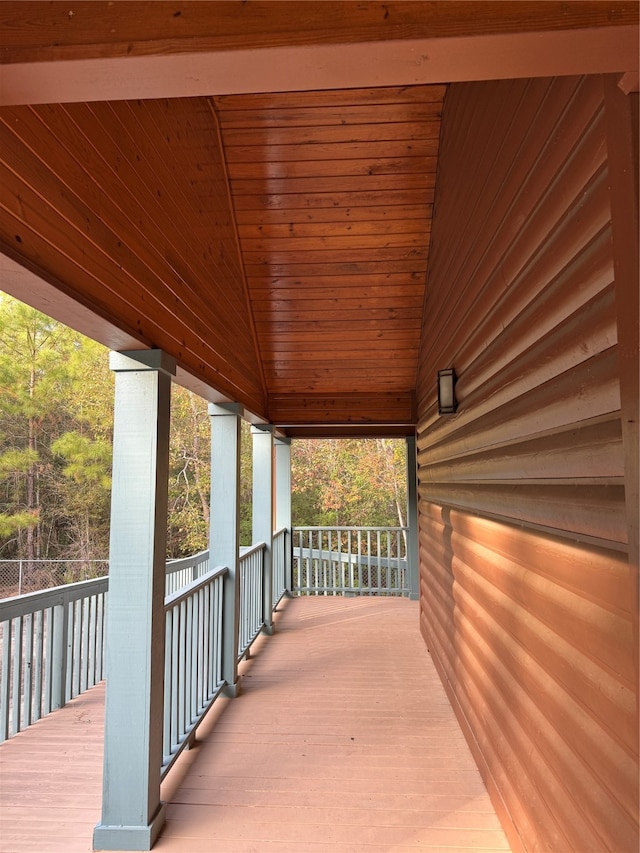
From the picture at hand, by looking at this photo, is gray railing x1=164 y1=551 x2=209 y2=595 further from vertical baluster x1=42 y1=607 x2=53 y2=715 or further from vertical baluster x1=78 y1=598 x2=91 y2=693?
vertical baluster x1=42 y1=607 x2=53 y2=715

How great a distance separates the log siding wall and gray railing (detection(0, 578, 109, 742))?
283 cm

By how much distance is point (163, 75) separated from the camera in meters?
1.06

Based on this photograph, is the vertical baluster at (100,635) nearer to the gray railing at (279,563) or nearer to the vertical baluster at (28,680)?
the vertical baluster at (28,680)

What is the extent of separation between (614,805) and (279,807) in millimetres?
1854

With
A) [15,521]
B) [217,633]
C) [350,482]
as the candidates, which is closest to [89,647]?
[217,633]

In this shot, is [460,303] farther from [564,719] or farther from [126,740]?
[126,740]

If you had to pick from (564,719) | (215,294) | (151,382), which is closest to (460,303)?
(215,294)

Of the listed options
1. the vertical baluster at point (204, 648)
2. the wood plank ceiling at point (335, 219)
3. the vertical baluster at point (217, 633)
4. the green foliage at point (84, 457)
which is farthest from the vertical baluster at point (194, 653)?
the green foliage at point (84, 457)

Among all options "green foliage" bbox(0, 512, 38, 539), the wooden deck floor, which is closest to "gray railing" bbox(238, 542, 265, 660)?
the wooden deck floor

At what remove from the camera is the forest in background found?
45.3 ft

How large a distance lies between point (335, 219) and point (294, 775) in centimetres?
366

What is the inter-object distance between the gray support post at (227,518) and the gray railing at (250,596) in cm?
52

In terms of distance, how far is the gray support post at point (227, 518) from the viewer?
3965 millimetres

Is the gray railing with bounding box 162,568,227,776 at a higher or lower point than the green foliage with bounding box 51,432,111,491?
lower
